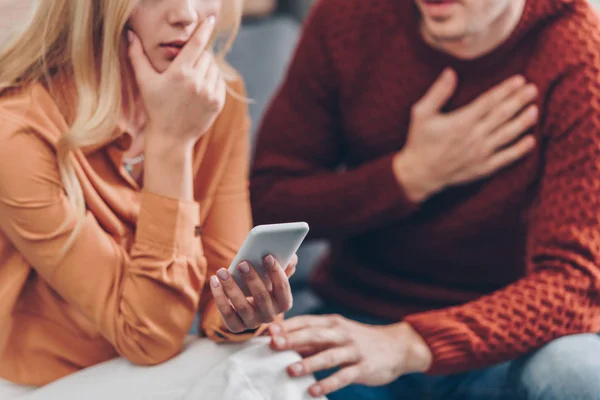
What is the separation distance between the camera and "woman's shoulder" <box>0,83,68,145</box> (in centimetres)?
86

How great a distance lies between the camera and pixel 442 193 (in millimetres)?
1205

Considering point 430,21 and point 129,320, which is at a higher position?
point 430,21

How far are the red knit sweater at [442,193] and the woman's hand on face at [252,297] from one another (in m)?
0.25

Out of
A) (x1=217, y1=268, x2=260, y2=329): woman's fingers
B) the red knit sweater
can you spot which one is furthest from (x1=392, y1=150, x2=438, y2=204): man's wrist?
(x1=217, y1=268, x2=260, y2=329): woman's fingers

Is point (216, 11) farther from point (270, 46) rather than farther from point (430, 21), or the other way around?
point (270, 46)

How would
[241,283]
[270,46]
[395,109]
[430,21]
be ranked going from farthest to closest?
[270,46] → [395,109] → [430,21] → [241,283]

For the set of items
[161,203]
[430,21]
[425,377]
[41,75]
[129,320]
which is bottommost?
[425,377]

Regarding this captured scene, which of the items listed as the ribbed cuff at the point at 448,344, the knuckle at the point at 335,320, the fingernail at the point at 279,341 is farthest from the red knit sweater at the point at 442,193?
the fingernail at the point at 279,341

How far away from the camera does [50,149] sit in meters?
0.88

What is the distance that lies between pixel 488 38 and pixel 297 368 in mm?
543

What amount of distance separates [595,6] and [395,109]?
0.33 m

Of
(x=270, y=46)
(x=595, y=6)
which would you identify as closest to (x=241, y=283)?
(x=595, y=6)

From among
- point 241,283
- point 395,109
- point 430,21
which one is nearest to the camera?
point 241,283

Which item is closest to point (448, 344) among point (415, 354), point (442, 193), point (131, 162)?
point (415, 354)
